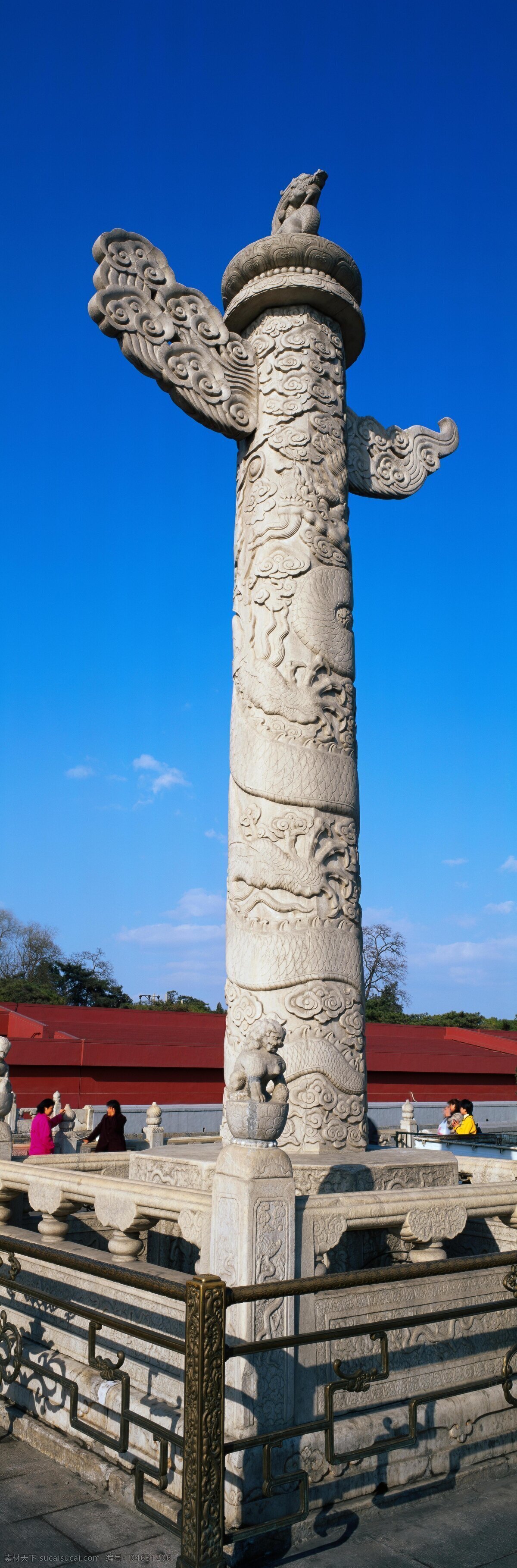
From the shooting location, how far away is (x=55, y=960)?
Answer: 3888 centimetres

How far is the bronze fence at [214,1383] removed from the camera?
2.63m

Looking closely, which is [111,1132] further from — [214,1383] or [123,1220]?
[214,1383]

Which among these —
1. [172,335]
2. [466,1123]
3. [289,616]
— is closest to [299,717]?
[289,616]

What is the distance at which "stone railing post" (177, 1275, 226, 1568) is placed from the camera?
260cm

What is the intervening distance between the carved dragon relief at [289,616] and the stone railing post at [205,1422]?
2394mm

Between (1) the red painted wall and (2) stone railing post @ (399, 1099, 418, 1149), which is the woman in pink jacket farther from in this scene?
(2) stone railing post @ (399, 1099, 418, 1149)

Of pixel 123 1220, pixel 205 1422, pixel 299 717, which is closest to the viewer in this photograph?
pixel 205 1422

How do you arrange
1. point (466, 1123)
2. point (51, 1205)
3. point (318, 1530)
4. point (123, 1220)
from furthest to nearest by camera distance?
point (466, 1123) < point (51, 1205) < point (123, 1220) < point (318, 1530)

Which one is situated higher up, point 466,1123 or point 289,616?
point 289,616

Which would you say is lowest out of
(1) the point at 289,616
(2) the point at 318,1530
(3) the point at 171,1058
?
(2) the point at 318,1530

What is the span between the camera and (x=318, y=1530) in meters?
3.17

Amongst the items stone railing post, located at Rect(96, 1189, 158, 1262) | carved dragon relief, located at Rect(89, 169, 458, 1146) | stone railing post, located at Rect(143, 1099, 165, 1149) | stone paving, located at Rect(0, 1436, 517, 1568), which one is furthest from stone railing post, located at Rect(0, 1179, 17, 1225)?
stone railing post, located at Rect(143, 1099, 165, 1149)

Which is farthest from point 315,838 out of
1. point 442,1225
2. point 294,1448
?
point 294,1448

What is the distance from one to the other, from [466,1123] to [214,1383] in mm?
8437
